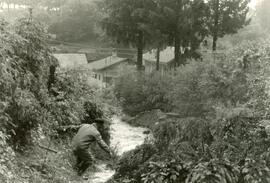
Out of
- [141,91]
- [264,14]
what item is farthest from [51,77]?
[264,14]

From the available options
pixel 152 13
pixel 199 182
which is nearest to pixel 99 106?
pixel 199 182

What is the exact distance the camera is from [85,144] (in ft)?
35.2

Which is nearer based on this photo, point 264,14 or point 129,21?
point 129,21

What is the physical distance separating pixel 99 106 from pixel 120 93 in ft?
59.5

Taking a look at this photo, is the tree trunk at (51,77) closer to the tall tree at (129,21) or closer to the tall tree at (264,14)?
the tall tree at (129,21)

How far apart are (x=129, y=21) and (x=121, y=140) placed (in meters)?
14.8

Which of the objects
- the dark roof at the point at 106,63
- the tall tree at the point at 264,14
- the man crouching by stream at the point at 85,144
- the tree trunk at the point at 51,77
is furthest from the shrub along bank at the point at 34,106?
the tall tree at the point at 264,14

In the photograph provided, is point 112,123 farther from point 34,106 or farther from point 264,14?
point 264,14

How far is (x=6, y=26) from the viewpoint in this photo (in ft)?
40.7

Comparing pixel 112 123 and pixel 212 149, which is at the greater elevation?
pixel 212 149

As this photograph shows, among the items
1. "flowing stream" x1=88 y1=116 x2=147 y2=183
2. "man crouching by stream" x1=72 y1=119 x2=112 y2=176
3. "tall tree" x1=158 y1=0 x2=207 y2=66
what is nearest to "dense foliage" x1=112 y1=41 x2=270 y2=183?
"man crouching by stream" x1=72 y1=119 x2=112 y2=176

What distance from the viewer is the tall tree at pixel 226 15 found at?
32.5m

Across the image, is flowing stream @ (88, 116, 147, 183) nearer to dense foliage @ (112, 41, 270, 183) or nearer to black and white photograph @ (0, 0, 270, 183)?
black and white photograph @ (0, 0, 270, 183)

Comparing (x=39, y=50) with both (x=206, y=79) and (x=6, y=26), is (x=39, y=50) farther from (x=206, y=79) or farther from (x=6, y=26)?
(x=206, y=79)
